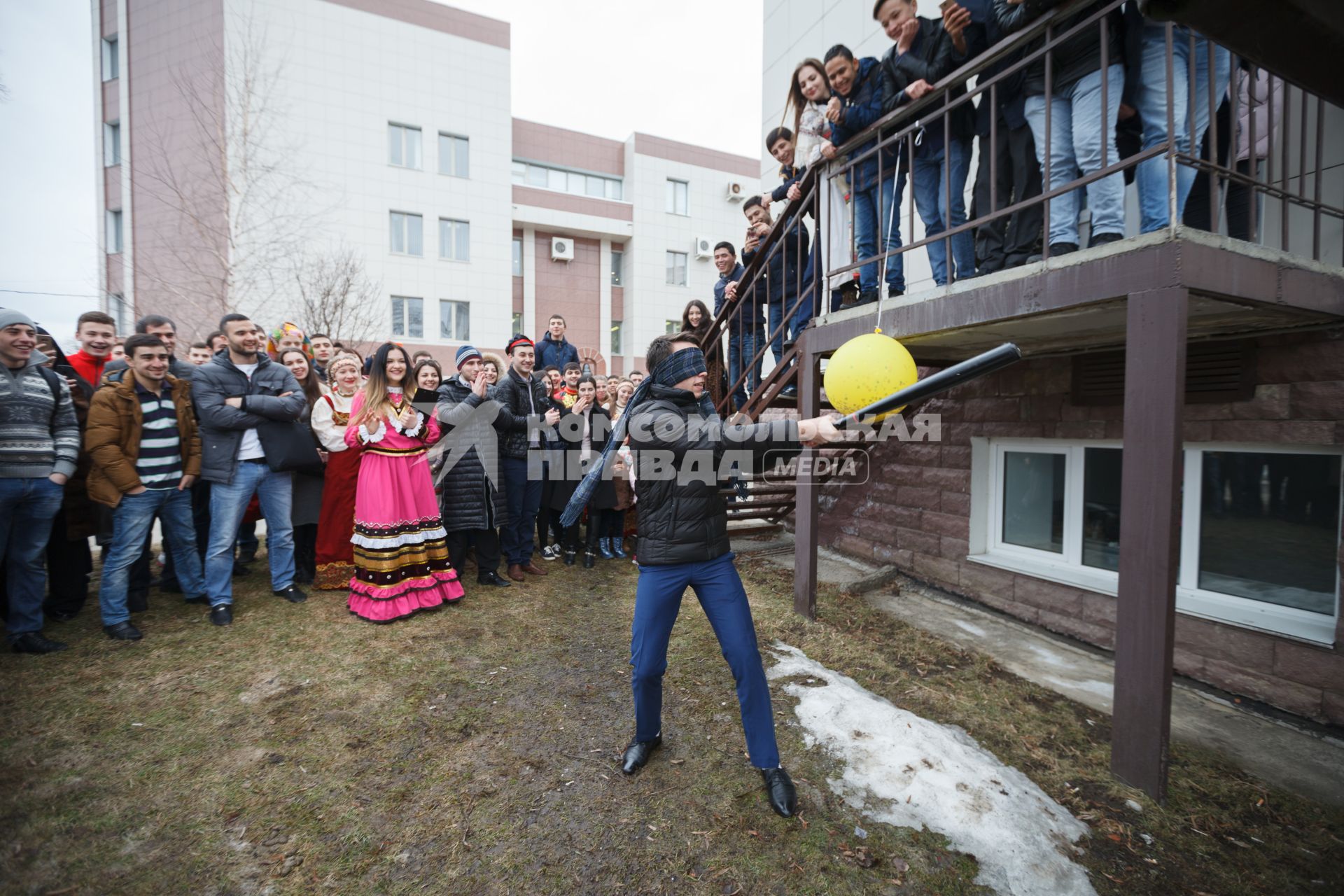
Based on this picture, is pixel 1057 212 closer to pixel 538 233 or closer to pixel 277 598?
pixel 277 598

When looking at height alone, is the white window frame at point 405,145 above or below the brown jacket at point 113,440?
above

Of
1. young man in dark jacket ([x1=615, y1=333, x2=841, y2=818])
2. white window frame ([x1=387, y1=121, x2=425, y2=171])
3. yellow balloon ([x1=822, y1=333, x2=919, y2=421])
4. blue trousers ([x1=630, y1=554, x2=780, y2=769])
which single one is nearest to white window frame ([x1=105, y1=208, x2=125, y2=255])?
white window frame ([x1=387, y1=121, x2=425, y2=171])

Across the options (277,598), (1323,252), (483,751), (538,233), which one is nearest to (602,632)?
(483,751)

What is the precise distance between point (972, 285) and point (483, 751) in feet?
12.4

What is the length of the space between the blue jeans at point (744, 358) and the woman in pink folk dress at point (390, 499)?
3.19 meters

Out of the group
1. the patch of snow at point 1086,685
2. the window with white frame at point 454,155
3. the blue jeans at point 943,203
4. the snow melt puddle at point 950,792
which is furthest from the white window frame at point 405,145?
the patch of snow at point 1086,685

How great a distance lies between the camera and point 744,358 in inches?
246

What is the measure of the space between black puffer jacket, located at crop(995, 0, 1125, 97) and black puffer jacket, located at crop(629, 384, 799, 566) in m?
2.53

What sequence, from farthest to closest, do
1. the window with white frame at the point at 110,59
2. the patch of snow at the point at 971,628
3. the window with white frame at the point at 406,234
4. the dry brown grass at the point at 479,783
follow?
the window with white frame at the point at 406,234 < the window with white frame at the point at 110,59 < the patch of snow at the point at 971,628 < the dry brown grass at the point at 479,783

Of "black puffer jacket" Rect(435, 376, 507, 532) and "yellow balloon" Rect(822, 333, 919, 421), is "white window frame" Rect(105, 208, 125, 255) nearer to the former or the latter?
"black puffer jacket" Rect(435, 376, 507, 532)

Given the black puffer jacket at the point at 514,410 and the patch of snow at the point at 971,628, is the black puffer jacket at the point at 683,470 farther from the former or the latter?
the patch of snow at the point at 971,628

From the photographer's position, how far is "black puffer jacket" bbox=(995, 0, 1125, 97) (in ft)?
9.54

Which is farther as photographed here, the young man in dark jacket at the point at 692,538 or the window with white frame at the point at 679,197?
the window with white frame at the point at 679,197

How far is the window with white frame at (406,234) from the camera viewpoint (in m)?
17.2
